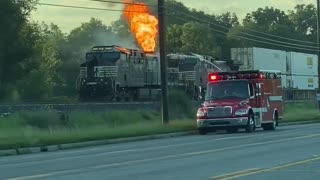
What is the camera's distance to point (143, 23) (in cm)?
5112

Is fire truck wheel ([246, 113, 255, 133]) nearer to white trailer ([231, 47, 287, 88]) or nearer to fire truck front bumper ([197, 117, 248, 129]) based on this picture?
fire truck front bumper ([197, 117, 248, 129])

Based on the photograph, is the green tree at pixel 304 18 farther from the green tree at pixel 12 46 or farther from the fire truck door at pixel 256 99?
the fire truck door at pixel 256 99

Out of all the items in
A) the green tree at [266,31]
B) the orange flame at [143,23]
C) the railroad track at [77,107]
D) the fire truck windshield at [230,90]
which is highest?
the green tree at [266,31]

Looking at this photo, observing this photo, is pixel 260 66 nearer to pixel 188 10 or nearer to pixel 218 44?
pixel 218 44

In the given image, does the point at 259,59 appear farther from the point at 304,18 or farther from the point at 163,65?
the point at 304,18

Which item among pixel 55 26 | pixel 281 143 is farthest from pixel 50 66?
pixel 281 143

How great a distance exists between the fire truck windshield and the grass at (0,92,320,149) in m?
2.66

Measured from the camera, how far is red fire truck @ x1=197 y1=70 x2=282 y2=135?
34000mm

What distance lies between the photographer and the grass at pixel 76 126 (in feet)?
95.9

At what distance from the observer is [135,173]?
640 inches

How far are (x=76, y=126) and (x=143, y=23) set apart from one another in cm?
1663

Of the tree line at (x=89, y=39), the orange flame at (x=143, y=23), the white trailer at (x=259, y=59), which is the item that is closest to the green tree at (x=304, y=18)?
the tree line at (x=89, y=39)

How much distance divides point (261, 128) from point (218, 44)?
290 feet

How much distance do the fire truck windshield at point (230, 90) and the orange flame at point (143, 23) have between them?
570 inches
